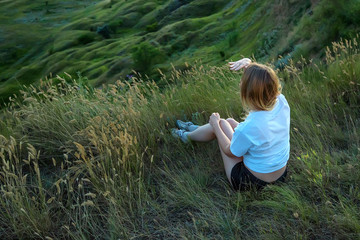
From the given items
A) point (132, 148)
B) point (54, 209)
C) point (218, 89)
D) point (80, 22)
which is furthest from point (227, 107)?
point (80, 22)

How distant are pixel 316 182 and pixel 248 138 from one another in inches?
28.7

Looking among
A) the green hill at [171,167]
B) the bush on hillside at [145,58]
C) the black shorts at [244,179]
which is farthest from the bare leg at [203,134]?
the bush on hillside at [145,58]

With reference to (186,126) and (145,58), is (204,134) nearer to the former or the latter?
(186,126)

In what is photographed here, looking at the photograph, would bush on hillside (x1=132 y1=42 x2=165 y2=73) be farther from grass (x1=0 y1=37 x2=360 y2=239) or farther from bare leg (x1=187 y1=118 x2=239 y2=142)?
bare leg (x1=187 y1=118 x2=239 y2=142)

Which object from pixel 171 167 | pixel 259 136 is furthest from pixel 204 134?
pixel 259 136

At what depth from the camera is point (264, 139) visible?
3.24m

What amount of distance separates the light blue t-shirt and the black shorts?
0.07 m

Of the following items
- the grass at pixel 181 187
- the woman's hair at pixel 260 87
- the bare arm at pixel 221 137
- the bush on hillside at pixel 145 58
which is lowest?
the bush on hillside at pixel 145 58

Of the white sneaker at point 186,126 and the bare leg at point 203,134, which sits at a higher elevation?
the bare leg at point 203,134

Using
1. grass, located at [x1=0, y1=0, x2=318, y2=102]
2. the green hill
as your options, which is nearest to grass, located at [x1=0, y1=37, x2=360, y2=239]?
the green hill

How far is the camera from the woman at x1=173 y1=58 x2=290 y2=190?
3229 mm

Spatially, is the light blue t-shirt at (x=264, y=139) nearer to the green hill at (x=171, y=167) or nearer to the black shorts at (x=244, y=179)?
the black shorts at (x=244, y=179)

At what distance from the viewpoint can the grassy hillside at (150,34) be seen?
31.4 feet

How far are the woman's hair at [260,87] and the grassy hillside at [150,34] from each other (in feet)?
17.3
